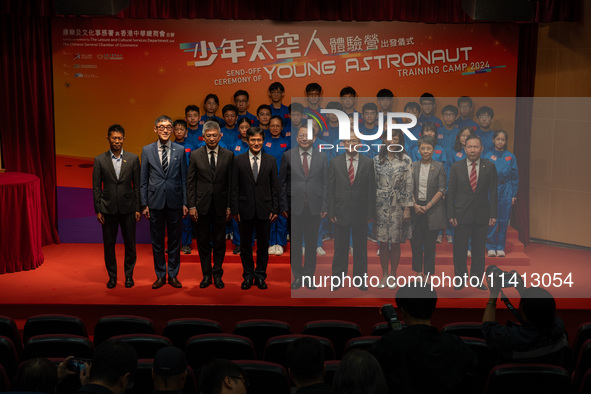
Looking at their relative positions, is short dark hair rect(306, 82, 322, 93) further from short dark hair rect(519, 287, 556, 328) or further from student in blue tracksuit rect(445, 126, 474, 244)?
short dark hair rect(519, 287, 556, 328)

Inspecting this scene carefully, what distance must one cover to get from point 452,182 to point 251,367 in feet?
10.3

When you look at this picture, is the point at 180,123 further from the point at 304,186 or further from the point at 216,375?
the point at 216,375

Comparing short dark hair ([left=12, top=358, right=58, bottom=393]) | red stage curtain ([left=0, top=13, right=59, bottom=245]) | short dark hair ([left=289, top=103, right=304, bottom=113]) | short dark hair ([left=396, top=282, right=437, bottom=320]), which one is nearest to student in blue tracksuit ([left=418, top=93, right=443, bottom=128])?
short dark hair ([left=289, top=103, right=304, bottom=113])

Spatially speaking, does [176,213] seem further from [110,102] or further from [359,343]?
[359,343]

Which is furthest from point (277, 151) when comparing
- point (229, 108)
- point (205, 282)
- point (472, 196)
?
point (472, 196)

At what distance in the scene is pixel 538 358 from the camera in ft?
10.7

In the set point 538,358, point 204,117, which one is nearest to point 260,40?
point 204,117

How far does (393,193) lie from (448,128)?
1.69 meters

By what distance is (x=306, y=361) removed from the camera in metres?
2.60

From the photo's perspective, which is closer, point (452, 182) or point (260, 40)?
point (452, 182)

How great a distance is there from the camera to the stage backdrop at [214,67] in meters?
7.37

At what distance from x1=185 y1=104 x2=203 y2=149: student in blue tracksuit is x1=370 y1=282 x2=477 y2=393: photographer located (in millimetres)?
4433

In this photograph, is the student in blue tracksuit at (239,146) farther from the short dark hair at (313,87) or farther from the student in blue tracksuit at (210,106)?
the short dark hair at (313,87)

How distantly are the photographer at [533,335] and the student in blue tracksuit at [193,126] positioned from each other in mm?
4281
